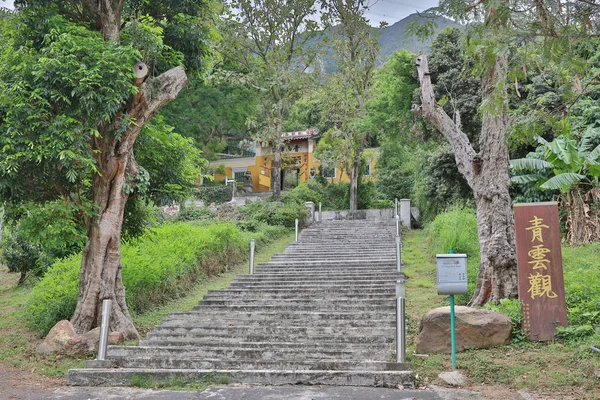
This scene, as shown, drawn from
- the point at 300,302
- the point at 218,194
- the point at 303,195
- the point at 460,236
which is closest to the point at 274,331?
the point at 300,302

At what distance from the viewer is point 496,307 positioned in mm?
8773

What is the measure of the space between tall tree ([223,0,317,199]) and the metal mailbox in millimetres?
Result: 17125

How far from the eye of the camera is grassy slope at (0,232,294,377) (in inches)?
337

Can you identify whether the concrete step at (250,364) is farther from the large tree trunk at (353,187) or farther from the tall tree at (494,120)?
the large tree trunk at (353,187)

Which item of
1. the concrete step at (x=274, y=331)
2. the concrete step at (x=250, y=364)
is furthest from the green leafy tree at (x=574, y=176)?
the concrete step at (x=250, y=364)

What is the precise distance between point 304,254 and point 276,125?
9336mm

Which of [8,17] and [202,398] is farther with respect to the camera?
[8,17]

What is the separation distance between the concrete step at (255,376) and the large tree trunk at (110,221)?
72.3 inches

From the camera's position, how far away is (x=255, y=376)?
23.6 ft

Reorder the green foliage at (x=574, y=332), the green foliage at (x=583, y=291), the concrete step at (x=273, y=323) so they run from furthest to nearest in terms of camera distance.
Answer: the concrete step at (x=273, y=323)
the green foliage at (x=583, y=291)
the green foliage at (x=574, y=332)

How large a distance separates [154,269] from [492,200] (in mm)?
7068

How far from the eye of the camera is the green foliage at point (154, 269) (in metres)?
10.5

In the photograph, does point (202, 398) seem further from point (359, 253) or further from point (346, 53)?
point (346, 53)

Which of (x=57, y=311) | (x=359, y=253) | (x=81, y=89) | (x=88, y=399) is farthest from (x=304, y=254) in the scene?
(x=88, y=399)
